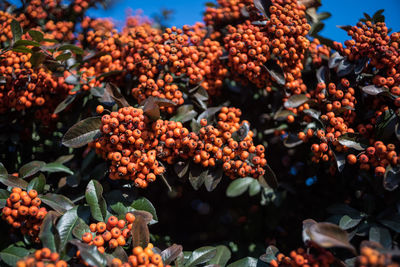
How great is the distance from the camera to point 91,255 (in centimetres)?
183

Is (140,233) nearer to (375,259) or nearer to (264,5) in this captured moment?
(375,259)

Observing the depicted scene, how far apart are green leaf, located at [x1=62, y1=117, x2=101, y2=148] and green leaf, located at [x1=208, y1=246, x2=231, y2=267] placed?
5.04ft

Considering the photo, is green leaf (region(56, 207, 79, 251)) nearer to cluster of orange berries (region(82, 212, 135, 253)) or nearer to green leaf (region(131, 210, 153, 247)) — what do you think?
cluster of orange berries (region(82, 212, 135, 253))

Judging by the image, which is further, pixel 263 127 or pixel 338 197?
pixel 263 127

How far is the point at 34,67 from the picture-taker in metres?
2.86

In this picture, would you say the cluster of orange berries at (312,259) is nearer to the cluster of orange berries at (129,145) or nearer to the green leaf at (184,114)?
the cluster of orange berries at (129,145)

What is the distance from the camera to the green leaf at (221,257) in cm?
262

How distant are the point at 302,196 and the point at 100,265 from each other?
2.43 meters

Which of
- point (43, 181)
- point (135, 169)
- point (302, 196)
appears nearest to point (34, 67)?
point (43, 181)

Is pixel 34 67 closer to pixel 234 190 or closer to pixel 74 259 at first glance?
pixel 74 259

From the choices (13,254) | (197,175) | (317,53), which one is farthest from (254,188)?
(13,254)

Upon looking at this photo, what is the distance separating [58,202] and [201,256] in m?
1.29

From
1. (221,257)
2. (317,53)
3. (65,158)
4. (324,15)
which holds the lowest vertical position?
(221,257)

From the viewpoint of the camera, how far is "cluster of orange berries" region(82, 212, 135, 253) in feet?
6.76
